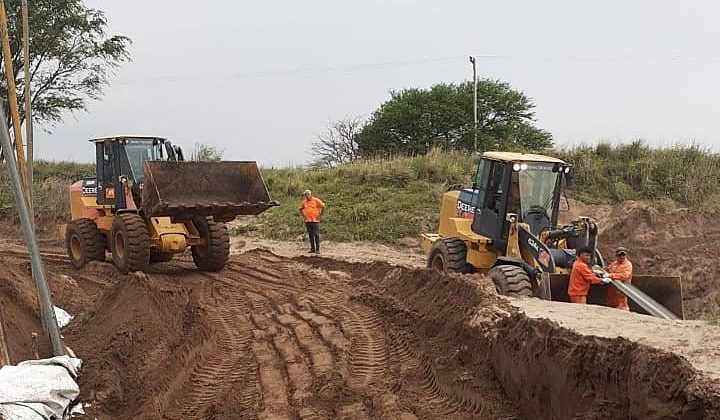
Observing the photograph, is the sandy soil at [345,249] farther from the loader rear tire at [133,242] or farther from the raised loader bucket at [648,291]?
the raised loader bucket at [648,291]

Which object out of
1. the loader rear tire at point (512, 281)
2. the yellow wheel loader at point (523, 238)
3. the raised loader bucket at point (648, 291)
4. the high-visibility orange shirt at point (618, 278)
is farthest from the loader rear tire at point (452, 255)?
the high-visibility orange shirt at point (618, 278)

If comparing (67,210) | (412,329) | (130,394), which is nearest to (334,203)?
(67,210)

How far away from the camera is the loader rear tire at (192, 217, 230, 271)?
1314cm

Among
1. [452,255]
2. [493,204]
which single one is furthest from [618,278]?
[452,255]

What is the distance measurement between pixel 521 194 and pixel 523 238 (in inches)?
31.0

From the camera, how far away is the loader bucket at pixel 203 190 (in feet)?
38.9

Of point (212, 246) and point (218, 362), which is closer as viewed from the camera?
point (218, 362)

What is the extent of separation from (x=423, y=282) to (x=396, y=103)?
32649 mm

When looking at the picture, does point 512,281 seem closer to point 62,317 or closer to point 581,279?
point 581,279

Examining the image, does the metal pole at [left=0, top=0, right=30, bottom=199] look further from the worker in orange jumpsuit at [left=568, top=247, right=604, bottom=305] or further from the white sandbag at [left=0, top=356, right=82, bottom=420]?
the worker in orange jumpsuit at [left=568, top=247, right=604, bottom=305]

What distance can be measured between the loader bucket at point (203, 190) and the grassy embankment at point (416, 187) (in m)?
6.55

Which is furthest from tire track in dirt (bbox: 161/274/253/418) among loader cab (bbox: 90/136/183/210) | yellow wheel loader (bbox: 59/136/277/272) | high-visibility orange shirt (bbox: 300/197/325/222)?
high-visibility orange shirt (bbox: 300/197/325/222)

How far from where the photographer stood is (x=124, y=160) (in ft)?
43.4

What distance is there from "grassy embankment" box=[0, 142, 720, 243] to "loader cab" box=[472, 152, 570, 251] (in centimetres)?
806
